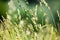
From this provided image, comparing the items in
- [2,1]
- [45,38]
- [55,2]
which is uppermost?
[2,1]

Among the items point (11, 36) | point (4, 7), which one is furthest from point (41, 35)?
point (4, 7)

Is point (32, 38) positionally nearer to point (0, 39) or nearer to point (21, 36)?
point (21, 36)

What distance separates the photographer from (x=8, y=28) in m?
4.32

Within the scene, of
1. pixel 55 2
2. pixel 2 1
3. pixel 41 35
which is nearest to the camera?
pixel 41 35

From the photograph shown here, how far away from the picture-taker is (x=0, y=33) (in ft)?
14.2

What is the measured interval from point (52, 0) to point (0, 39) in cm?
288

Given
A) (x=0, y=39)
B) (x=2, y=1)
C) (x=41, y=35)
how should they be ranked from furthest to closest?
(x=2, y=1) → (x=0, y=39) → (x=41, y=35)

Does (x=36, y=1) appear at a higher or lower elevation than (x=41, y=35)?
higher

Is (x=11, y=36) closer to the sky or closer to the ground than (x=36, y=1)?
closer to the ground

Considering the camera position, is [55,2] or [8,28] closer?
[8,28]

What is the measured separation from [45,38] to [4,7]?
3.20 metres

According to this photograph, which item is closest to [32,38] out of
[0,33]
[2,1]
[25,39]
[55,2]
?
[25,39]

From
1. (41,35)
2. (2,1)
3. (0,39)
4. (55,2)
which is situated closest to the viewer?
(41,35)

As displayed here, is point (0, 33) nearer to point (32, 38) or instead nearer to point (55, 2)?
point (32, 38)
